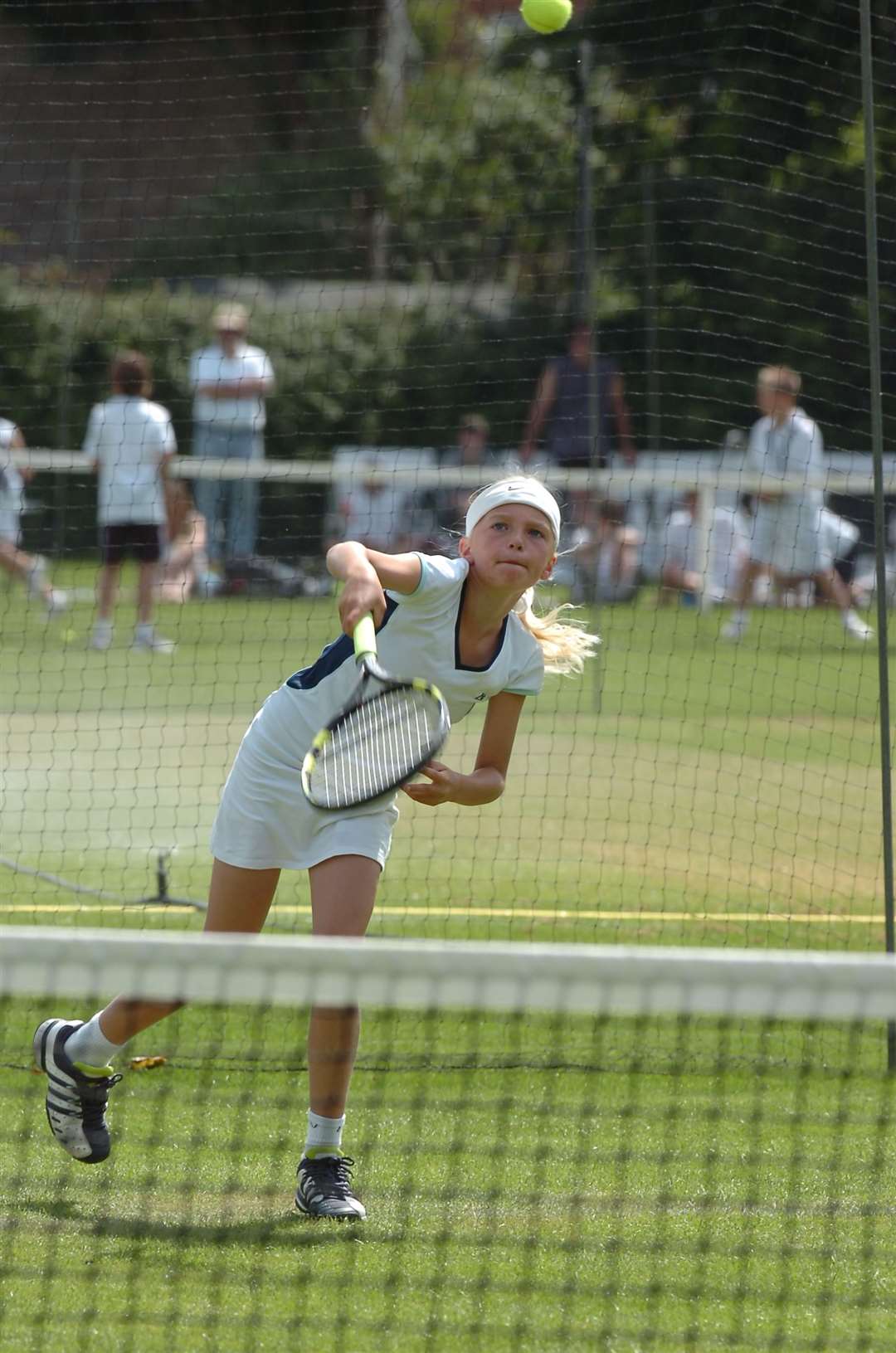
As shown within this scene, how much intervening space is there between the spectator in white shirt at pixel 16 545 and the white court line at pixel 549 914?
5.61 metres

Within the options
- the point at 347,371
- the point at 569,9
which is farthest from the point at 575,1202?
the point at 347,371

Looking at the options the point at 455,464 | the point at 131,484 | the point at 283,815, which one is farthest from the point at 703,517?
the point at 283,815

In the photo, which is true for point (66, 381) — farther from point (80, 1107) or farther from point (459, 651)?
point (80, 1107)

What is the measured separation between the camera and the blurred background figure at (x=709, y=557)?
13273 mm

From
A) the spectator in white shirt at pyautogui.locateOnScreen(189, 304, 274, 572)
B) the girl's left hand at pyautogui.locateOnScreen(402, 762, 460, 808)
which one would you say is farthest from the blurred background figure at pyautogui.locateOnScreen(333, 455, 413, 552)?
the girl's left hand at pyautogui.locateOnScreen(402, 762, 460, 808)

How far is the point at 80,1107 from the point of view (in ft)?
12.6

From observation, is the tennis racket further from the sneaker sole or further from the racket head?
the sneaker sole

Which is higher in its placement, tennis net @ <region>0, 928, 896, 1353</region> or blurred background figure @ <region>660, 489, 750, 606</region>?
blurred background figure @ <region>660, 489, 750, 606</region>

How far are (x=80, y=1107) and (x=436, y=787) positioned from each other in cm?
101

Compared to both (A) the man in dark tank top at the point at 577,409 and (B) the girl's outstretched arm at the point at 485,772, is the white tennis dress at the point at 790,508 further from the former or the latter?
(B) the girl's outstretched arm at the point at 485,772

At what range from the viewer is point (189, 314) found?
17578 mm

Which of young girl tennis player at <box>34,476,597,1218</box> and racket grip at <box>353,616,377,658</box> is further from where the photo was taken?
young girl tennis player at <box>34,476,597,1218</box>

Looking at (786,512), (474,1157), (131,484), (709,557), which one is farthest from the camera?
(709,557)

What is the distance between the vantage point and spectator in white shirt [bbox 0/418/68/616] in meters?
11.7
